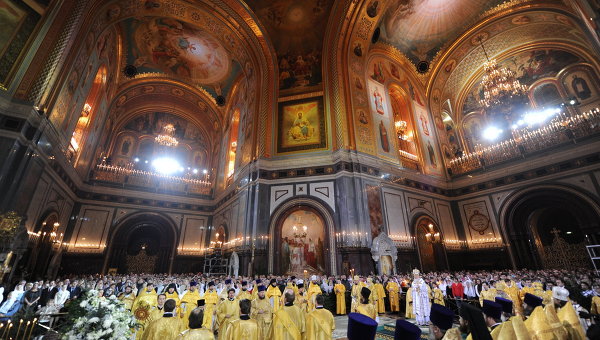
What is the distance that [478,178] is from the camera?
15.9 metres

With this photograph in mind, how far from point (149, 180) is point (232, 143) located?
637 cm

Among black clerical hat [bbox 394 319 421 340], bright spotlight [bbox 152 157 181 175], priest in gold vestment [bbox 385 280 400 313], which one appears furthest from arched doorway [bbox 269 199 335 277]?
bright spotlight [bbox 152 157 181 175]

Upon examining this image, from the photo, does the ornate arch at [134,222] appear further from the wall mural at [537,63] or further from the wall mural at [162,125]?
the wall mural at [537,63]

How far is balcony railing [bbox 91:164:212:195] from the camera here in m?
17.4

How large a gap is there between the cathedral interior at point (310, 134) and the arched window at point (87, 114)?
140 millimetres

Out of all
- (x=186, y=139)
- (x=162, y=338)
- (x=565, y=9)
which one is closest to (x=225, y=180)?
(x=186, y=139)

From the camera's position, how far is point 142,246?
1845cm

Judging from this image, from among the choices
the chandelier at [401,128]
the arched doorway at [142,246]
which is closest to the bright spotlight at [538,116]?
the chandelier at [401,128]

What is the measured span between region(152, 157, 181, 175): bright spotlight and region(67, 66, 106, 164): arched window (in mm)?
6703

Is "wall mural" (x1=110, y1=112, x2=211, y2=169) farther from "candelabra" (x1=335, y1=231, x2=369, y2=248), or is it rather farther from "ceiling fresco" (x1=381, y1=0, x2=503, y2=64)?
"ceiling fresco" (x1=381, y1=0, x2=503, y2=64)

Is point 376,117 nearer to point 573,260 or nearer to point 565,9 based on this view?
point 565,9

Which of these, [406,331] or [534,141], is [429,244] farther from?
[406,331]

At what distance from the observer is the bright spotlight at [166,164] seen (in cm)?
2147

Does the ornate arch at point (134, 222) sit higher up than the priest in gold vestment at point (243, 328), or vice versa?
the ornate arch at point (134, 222)
